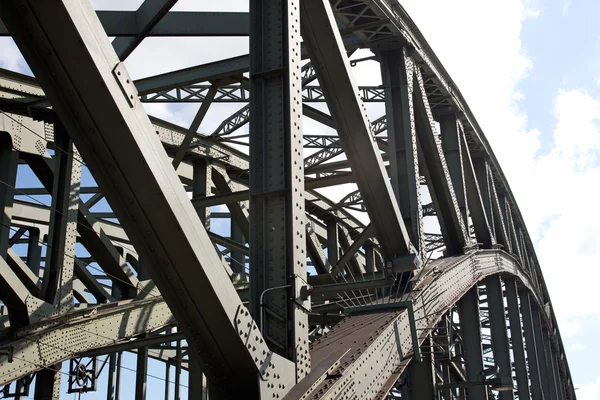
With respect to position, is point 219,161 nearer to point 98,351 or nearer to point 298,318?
point 98,351

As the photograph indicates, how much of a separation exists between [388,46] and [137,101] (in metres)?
8.52

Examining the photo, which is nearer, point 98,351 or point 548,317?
point 98,351

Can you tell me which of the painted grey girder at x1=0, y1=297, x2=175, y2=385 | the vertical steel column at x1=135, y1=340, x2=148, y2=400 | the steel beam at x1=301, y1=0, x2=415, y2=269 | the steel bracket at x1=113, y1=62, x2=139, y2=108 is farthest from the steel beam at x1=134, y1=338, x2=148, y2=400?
the steel bracket at x1=113, y1=62, x2=139, y2=108

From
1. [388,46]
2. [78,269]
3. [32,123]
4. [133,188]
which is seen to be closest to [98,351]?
[78,269]

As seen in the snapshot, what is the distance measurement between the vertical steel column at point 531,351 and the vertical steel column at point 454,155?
32.1ft

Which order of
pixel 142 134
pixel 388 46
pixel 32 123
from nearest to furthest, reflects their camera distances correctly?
pixel 142 134 < pixel 388 46 < pixel 32 123

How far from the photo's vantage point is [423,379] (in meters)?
12.1

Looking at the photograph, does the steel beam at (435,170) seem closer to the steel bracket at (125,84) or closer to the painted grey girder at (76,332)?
the painted grey girder at (76,332)

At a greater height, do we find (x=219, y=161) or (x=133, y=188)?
(x=219, y=161)

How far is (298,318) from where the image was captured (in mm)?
6938

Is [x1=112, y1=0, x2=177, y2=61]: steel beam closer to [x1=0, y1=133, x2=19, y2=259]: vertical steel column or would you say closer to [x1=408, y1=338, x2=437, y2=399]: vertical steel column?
[x1=0, y1=133, x2=19, y2=259]: vertical steel column

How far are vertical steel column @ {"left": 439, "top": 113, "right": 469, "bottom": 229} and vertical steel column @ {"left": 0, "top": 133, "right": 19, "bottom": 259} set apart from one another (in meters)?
8.92

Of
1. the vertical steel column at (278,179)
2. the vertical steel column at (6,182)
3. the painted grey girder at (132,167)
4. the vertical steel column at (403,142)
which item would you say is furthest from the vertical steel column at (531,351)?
the painted grey girder at (132,167)

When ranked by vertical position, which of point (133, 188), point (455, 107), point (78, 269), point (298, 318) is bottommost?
point (298, 318)
